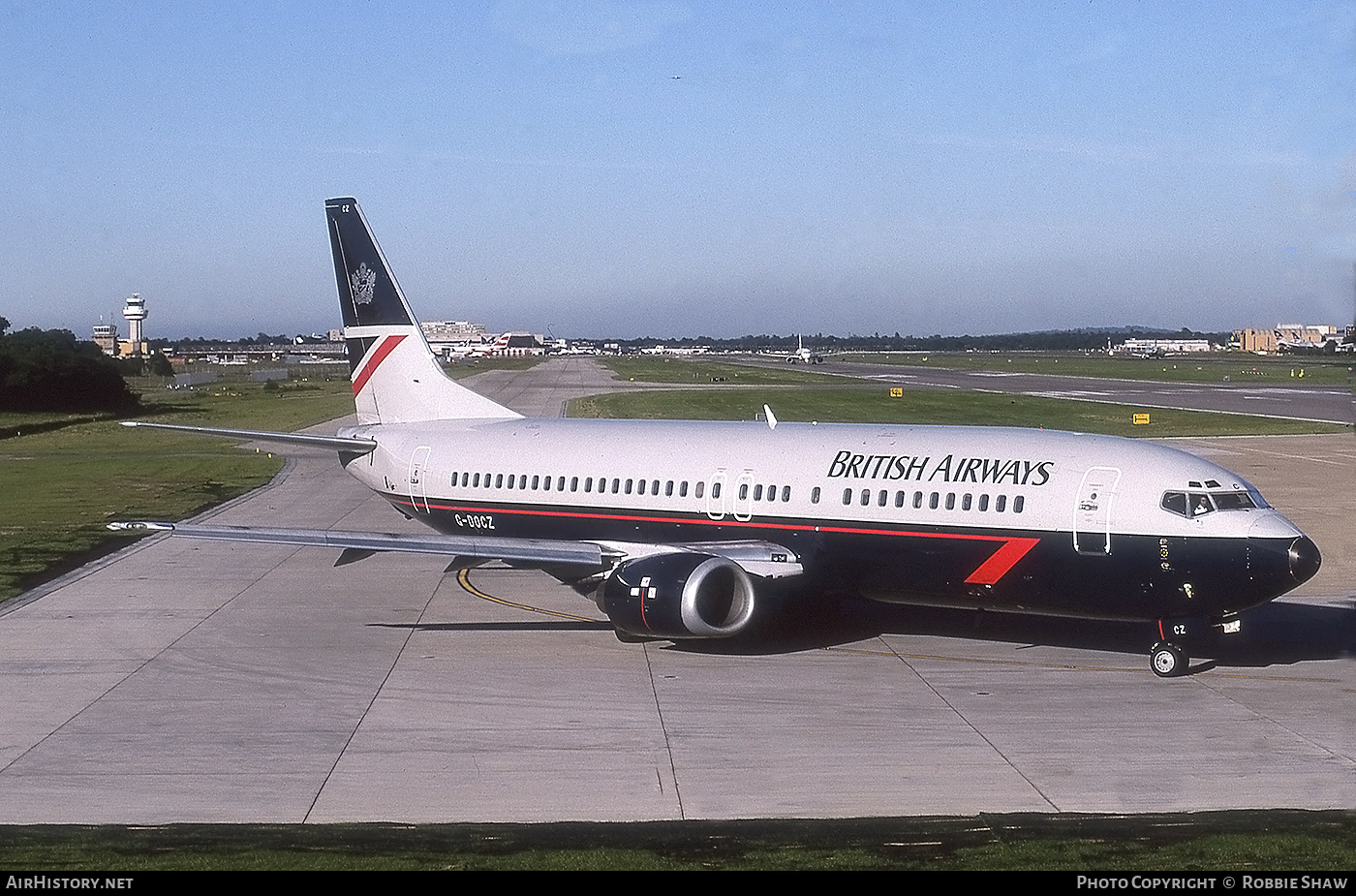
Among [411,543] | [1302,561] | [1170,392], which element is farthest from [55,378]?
[1302,561]

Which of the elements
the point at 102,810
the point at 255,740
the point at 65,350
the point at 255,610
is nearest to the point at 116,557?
the point at 255,610

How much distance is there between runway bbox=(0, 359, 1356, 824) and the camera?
58.7 ft

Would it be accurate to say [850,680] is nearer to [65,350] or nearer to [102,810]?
[102,810]

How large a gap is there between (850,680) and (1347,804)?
8716mm

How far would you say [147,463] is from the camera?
65.2 meters

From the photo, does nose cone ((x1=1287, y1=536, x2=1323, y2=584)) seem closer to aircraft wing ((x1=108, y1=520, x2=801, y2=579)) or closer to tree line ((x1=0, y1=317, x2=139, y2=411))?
aircraft wing ((x1=108, y1=520, x2=801, y2=579))

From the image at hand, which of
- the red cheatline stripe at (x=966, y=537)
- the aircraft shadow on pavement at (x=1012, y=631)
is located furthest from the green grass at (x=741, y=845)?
the aircraft shadow on pavement at (x=1012, y=631)

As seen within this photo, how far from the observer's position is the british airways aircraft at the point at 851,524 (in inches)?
937

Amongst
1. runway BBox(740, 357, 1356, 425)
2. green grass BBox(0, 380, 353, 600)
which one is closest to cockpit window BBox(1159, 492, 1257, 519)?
green grass BBox(0, 380, 353, 600)

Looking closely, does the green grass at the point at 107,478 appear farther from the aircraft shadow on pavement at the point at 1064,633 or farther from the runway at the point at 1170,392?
the runway at the point at 1170,392

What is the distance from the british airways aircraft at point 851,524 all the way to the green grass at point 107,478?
11155mm

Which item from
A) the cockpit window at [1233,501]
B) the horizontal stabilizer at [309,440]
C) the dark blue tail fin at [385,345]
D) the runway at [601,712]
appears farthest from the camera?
the dark blue tail fin at [385,345]

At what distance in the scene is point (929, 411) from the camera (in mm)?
98562

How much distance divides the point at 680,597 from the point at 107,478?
4149 cm
